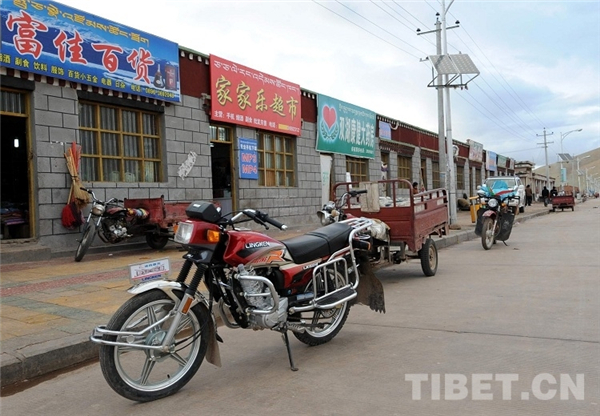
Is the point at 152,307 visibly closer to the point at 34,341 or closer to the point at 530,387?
the point at 34,341

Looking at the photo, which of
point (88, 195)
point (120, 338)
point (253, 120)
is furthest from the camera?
point (253, 120)

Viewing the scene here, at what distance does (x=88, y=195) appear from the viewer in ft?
32.8

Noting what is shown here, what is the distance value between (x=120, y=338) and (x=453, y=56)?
16.8 m

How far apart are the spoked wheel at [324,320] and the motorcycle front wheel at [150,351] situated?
96cm

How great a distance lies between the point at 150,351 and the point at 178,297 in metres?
0.40

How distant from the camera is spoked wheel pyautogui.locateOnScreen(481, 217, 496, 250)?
11453 mm

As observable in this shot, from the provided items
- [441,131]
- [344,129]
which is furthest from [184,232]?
[344,129]

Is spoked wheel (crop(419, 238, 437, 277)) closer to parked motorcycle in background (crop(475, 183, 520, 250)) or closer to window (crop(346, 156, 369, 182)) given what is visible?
parked motorcycle in background (crop(475, 183, 520, 250))

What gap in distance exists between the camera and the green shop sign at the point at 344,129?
18.5 m

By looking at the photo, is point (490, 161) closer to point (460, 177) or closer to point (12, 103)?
point (460, 177)

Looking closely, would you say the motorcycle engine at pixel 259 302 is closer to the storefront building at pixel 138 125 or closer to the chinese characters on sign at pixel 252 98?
the storefront building at pixel 138 125

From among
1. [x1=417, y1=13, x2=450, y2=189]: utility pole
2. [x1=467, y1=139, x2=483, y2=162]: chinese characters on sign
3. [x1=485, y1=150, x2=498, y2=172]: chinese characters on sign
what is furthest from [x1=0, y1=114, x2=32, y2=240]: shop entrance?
[x1=485, y1=150, x2=498, y2=172]: chinese characters on sign

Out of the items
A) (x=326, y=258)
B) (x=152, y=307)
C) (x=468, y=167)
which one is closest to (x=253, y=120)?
(x=326, y=258)

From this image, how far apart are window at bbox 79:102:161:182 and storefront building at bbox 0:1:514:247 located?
0.08ft
